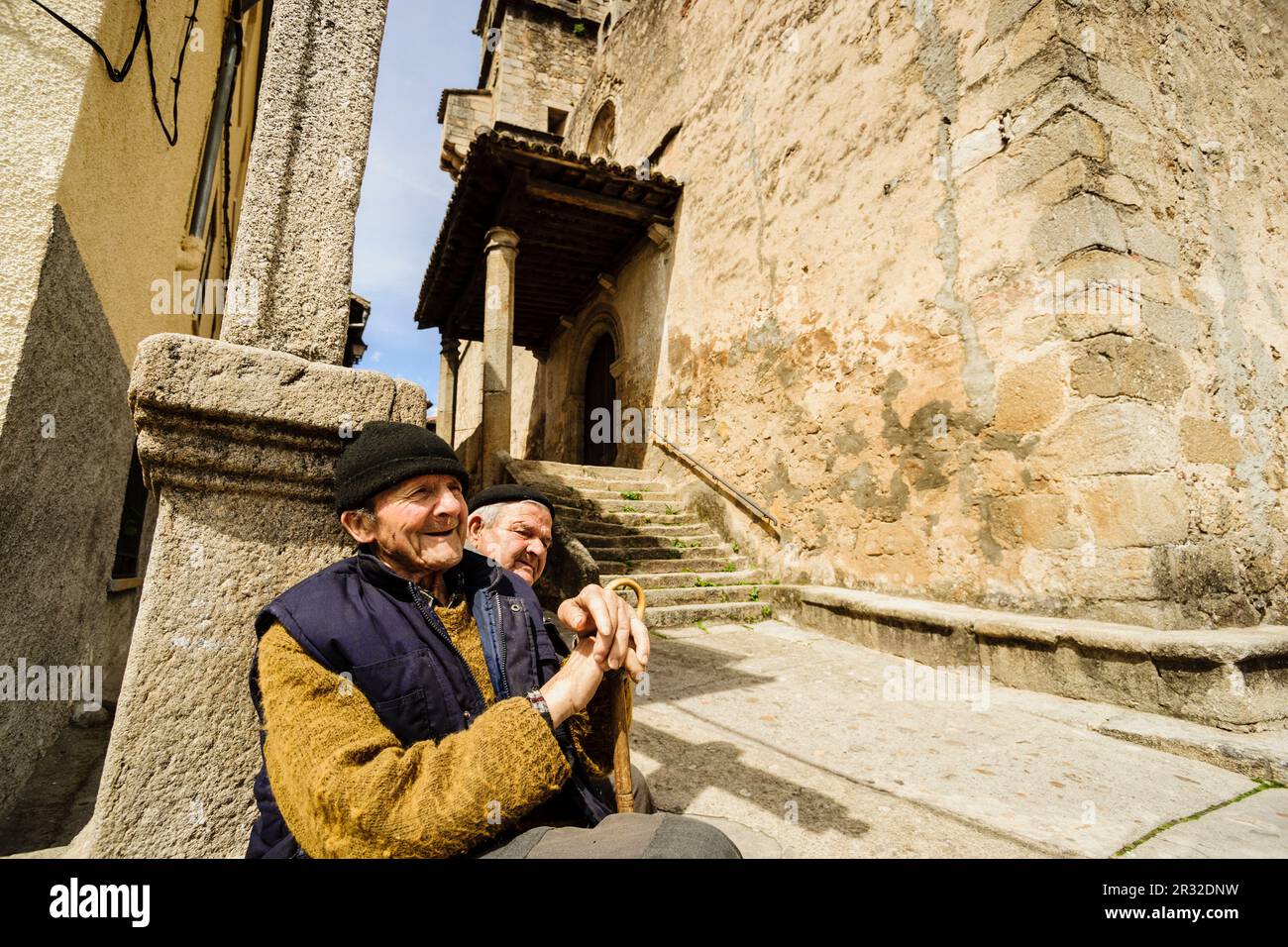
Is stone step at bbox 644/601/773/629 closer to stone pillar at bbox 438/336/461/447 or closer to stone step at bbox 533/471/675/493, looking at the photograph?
stone step at bbox 533/471/675/493

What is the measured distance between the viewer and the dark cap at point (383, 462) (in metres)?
1.22

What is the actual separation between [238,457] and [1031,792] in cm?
279

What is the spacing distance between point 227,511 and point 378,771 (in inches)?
30.6

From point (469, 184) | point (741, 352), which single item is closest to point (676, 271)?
point (741, 352)

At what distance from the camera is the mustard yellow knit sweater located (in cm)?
86

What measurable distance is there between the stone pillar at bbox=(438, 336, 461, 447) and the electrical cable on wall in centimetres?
729

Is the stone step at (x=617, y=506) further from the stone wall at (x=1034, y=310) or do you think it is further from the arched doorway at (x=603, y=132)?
the arched doorway at (x=603, y=132)

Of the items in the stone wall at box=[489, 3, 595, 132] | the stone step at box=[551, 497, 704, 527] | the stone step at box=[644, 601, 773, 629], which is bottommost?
the stone step at box=[644, 601, 773, 629]

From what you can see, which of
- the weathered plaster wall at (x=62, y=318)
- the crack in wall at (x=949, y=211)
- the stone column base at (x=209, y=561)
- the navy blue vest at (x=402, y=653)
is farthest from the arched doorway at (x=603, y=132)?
the navy blue vest at (x=402, y=653)

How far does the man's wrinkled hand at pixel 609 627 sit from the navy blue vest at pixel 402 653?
18 centimetres

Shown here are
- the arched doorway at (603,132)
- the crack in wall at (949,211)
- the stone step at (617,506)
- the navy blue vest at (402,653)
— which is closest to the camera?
the navy blue vest at (402,653)

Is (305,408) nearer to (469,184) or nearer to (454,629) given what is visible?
(454,629)

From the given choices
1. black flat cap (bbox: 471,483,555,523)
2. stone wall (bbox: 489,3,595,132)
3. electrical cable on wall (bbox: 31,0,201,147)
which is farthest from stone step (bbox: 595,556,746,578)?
stone wall (bbox: 489,3,595,132)

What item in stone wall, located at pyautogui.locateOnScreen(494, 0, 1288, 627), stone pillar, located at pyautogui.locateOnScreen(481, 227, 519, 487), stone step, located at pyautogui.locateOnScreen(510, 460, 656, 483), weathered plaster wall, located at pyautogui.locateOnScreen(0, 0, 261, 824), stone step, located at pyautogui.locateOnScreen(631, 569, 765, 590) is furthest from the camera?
stone pillar, located at pyautogui.locateOnScreen(481, 227, 519, 487)
